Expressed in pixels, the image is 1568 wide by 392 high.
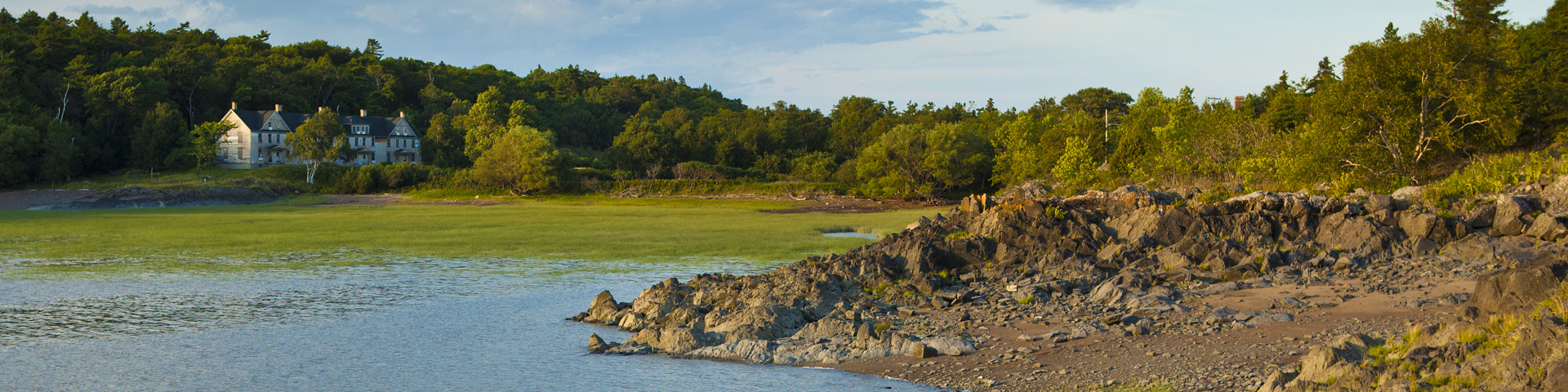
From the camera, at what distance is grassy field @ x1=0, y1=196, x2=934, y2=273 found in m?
27.5

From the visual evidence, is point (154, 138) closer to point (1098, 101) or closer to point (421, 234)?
point (421, 234)

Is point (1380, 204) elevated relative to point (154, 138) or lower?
lower

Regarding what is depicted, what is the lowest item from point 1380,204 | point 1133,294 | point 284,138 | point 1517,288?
point 1133,294

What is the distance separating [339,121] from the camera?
10025 centimetres

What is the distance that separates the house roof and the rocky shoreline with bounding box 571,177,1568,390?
91318mm

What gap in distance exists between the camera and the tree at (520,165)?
79.8 meters

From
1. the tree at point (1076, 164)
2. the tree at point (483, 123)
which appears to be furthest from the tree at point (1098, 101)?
the tree at point (483, 123)

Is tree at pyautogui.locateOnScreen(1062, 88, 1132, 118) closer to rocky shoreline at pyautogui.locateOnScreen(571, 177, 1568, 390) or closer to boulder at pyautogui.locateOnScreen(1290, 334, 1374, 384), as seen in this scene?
rocky shoreline at pyautogui.locateOnScreen(571, 177, 1568, 390)

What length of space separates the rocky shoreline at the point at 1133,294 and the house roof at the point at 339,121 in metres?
91.3

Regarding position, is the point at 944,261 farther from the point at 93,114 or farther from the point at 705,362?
the point at 93,114

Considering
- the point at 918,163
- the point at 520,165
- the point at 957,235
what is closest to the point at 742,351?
the point at 957,235

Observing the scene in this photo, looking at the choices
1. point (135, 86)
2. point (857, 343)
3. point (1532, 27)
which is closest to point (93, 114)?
point (135, 86)

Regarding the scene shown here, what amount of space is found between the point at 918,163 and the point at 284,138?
2492 inches

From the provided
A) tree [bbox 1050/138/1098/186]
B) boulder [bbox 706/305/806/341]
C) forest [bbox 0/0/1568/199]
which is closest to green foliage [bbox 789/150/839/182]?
forest [bbox 0/0/1568/199]
